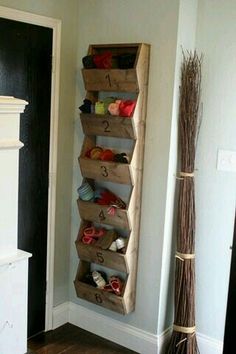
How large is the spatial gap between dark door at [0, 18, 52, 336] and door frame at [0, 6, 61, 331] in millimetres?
29

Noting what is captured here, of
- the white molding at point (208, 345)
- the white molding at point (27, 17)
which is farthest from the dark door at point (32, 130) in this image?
the white molding at point (208, 345)

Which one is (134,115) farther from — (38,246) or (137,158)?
(38,246)

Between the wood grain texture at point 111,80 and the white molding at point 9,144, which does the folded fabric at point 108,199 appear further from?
the white molding at point 9,144

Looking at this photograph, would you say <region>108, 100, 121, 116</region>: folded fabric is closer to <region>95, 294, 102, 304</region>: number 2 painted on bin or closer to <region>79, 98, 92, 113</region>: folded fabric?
<region>79, 98, 92, 113</region>: folded fabric

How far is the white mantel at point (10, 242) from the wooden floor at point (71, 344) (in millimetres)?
1045

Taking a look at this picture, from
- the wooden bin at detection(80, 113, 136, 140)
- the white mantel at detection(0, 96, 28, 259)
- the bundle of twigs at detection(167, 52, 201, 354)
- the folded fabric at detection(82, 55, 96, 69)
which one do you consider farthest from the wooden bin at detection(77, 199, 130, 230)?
the white mantel at detection(0, 96, 28, 259)

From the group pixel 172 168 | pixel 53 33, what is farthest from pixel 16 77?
pixel 172 168

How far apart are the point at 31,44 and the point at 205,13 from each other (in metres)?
1.03

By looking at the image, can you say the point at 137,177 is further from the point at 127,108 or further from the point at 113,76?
the point at 113,76

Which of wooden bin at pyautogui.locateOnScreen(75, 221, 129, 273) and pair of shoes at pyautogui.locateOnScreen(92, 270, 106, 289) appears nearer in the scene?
wooden bin at pyautogui.locateOnScreen(75, 221, 129, 273)

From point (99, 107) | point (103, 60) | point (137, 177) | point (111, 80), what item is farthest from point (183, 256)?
point (103, 60)

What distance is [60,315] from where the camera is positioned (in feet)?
10.1

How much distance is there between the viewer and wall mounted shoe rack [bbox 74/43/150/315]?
2.50m

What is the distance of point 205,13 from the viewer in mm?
2531
